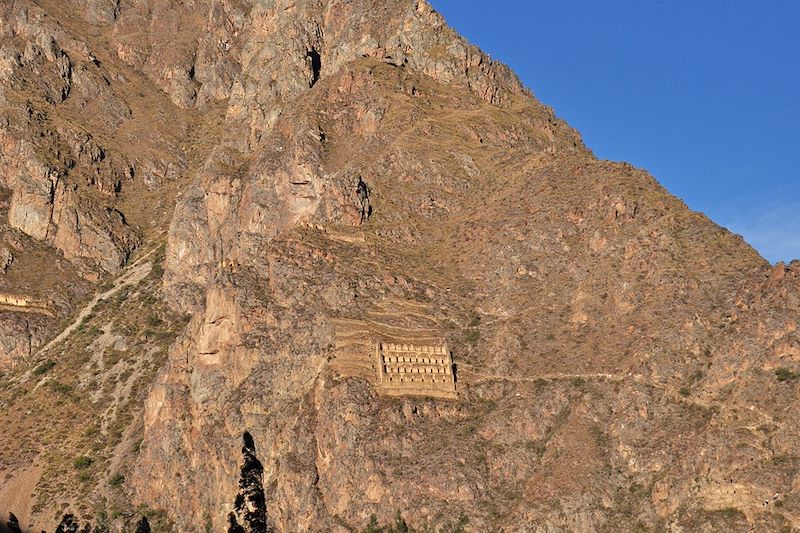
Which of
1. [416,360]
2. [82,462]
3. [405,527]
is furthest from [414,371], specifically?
[82,462]

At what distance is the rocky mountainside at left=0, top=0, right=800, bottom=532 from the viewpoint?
116 meters

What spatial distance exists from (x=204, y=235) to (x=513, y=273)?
6020cm

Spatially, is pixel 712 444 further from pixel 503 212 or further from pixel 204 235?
pixel 204 235

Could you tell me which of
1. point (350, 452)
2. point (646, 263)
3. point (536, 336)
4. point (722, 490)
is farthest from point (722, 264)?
point (350, 452)

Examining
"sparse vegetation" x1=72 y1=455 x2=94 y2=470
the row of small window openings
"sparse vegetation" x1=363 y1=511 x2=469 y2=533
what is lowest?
"sparse vegetation" x1=363 y1=511 x2=469 y2=533

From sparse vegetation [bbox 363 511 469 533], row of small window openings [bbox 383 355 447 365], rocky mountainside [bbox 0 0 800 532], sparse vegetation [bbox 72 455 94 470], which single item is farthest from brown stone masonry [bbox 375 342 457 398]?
sparse vegetation [bbox 72 455 94 470]

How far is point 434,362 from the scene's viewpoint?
131 meters

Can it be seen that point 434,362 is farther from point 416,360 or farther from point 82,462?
point 82,462

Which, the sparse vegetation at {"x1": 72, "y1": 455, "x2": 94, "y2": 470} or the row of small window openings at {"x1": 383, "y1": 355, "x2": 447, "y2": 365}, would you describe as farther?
the sparse vegetation at {"x1": 72, "y1": 455, "x2": 94, "y2": 470}

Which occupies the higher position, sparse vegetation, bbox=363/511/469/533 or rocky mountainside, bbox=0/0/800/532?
rocky mountainside, bbox=0/0/800/532

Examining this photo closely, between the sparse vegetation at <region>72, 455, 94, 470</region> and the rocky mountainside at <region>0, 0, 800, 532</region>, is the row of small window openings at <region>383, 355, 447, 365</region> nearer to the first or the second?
the rocky mountainside at <region>0, 0, 800, 532</region>

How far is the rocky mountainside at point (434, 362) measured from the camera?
11631 cm

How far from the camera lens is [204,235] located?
188500 mm

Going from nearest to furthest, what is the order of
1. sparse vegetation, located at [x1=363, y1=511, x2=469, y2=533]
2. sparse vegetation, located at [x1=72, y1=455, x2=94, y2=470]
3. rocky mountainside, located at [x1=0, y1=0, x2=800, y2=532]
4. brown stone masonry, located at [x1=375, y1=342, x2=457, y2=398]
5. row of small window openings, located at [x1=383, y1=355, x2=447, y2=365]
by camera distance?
sparse vegetation, located at [x1=363, y1=511, x2=469, y2=533]
rocky mountainside, located at [x1=0, y1=0, x2=800, y2=532]
brown stone masonry, located at [x1=375, y1=342, x2=457, y2=398]
row of small window openings, located at [x1=383, y1=355, x2=447, y2=365]
sparse vegetation, located at [x1=72, y1=455, x2=94, y2=470]
